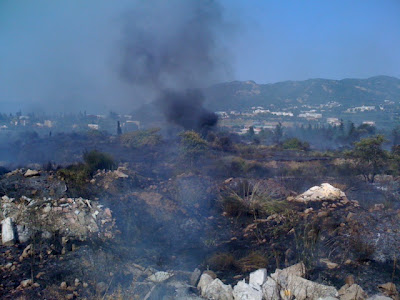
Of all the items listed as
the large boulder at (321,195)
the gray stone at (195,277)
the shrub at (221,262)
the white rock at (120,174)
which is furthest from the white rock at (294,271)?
the white rock at (120,174)

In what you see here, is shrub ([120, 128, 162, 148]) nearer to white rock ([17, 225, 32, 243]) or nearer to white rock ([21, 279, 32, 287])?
white rock ([17, 225, 32, 243])

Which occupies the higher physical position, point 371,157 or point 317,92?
point 317,92

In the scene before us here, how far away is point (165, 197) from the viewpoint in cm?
955

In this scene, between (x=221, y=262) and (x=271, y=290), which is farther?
(x=221, y=262)

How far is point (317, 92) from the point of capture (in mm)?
73875

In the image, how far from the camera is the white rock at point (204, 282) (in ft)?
17.0

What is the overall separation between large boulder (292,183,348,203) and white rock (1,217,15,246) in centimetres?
687

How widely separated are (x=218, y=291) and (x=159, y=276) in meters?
1.03

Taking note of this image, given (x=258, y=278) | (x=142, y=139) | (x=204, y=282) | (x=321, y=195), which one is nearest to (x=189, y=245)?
(x=204, y=282)

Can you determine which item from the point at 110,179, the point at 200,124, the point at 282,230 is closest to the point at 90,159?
the point at 110,179

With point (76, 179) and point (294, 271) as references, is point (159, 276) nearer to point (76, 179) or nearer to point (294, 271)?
point (294, 271)

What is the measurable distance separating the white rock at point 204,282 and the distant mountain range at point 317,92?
54793 millimetres

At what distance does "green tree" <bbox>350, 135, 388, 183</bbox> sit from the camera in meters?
13.4

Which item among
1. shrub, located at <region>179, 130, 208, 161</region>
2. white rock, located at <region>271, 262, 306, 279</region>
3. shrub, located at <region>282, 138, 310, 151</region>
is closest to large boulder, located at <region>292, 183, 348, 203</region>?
white rock, located at <region>271, 262, 306, 279</region>
